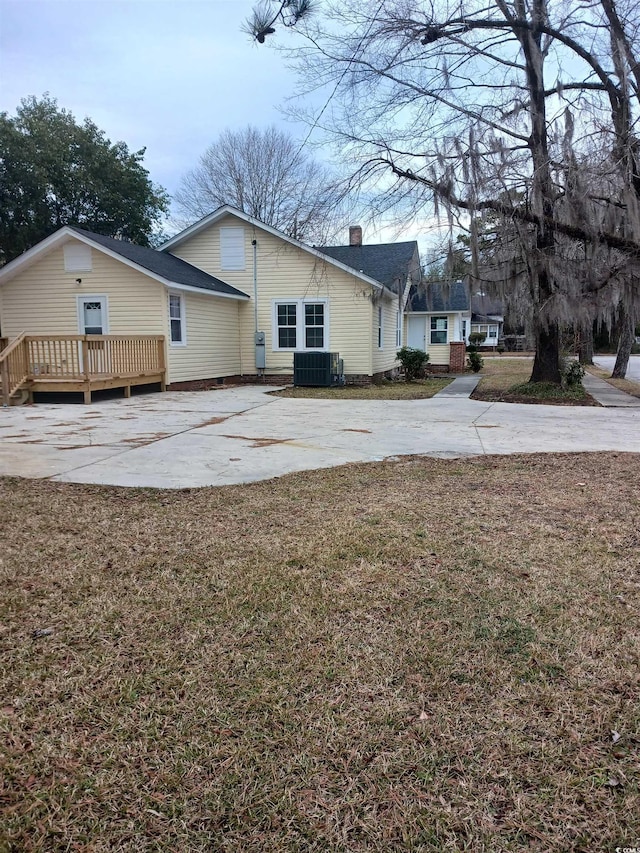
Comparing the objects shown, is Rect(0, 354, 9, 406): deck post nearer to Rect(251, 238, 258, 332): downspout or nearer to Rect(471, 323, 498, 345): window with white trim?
Rect(251, 238, 258, 332): downspout

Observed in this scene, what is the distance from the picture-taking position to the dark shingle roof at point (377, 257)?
712 inches

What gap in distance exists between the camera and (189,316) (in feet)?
48.7

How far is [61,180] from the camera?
25312 millimetres

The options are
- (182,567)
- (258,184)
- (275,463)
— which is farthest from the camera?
(258,184)

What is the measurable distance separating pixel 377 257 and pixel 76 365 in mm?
10982

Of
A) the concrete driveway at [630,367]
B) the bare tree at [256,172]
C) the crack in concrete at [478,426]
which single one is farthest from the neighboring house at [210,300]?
the bare tree at [256,172]

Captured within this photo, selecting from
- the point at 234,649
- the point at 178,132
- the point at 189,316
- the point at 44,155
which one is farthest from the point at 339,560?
the point at 44,155

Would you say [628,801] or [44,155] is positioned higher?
[44,155]

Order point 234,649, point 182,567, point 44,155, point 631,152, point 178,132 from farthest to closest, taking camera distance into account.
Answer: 1. point 44,155
2. point 178,132
3. point 631,152
4. point 182,567
5. point 234,649

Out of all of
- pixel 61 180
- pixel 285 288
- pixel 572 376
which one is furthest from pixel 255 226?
pixel 61 180

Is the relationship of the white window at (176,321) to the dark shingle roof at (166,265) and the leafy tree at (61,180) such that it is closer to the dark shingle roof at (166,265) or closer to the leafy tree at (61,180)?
the dark shingle roof at (166,265)

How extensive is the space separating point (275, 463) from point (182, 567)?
2760 mm

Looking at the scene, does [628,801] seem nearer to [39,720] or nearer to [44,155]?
[39,720]

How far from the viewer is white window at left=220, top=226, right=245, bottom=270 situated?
16.8 meters
